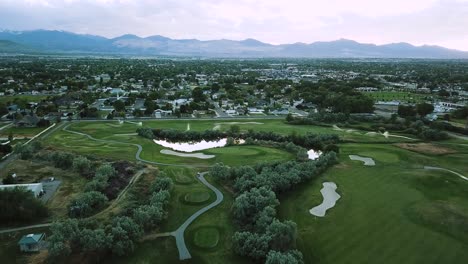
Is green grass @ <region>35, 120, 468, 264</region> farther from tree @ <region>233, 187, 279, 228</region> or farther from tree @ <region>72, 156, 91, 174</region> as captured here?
tree @ <region>72, 156, 91, 174</region>

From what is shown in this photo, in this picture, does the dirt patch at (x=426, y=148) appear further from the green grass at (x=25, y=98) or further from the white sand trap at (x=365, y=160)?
the green grass at (x=25, y=98)

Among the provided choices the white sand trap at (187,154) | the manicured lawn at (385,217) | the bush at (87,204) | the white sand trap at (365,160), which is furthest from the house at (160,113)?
the bush at (87,204)

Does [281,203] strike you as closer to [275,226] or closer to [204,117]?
[275,226]

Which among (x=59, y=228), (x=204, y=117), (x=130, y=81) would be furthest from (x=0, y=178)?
(x=130, y=81)

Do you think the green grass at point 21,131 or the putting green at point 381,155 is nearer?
the putting green at point 381,155

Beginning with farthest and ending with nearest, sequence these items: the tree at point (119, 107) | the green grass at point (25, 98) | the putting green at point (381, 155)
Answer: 1. the green grass at point (25, 98)
2. the tree at point (119, 107)
3. the putting green at point (381, 155)

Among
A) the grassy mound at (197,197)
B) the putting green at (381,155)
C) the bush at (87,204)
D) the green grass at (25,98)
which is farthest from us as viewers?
the green grass at (25,98)

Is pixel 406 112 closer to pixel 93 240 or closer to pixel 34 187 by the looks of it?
pixel 93 240
